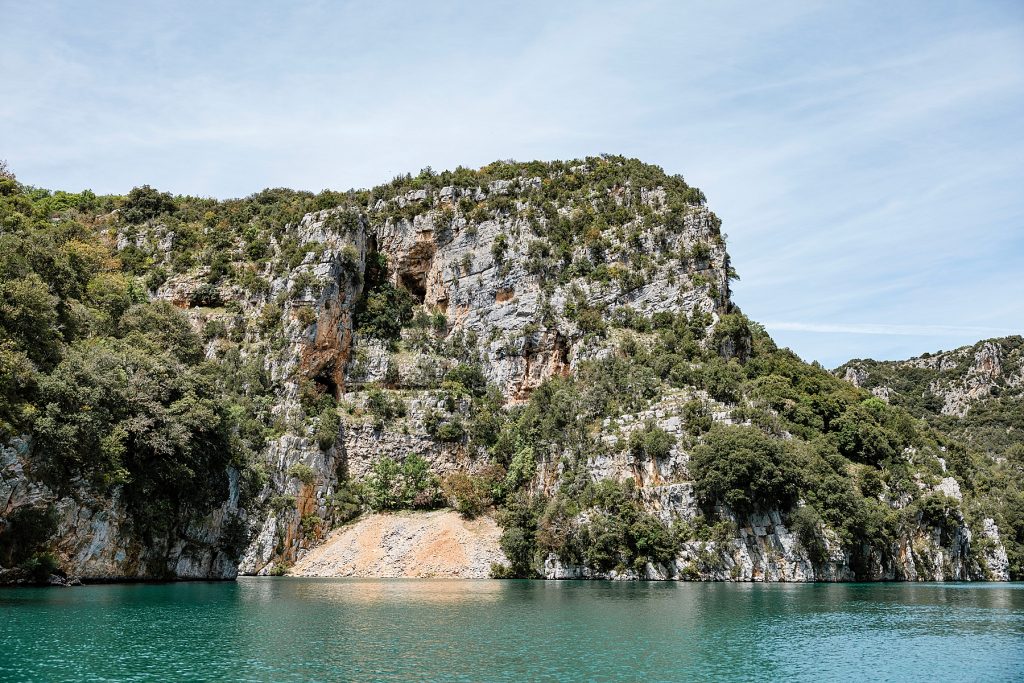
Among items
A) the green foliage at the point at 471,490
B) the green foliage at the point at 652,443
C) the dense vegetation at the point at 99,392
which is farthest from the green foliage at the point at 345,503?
the green foliage at the point at 652,443

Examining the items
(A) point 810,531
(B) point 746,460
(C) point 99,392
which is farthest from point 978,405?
(C) point 99,392

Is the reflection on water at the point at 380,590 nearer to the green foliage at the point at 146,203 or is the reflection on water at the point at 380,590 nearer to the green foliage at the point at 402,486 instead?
the green foliage at the point at 402,486

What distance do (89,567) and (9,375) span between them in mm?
18031

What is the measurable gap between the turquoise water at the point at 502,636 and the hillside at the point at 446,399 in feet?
42.0

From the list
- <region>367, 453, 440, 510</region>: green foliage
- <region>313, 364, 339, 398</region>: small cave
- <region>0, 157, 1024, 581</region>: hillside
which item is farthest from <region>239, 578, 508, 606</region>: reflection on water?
<region>313, 364, 339, 398</region>: small cave

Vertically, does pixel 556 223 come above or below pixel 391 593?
above

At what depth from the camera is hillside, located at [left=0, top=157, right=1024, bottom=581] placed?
2315 inches

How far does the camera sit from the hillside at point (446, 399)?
5881 centimetres

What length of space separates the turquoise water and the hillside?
1279cm

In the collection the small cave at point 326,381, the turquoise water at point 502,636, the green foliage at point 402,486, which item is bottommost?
the turquoise water at point 502,636

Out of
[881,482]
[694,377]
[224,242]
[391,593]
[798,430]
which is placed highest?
[224,242]

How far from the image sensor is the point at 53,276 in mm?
57844

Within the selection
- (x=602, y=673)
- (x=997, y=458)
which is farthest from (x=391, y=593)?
(x=997, y=458)

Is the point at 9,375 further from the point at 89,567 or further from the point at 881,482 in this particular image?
the point at 881,482
